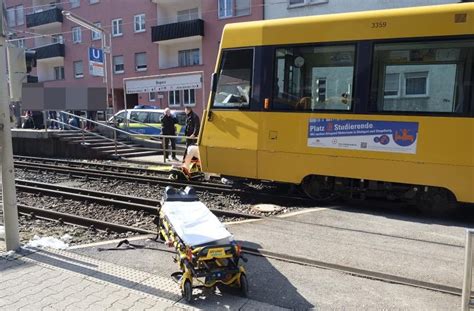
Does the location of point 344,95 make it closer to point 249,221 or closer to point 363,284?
point 249,221

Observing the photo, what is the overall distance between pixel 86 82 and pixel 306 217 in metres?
35.4

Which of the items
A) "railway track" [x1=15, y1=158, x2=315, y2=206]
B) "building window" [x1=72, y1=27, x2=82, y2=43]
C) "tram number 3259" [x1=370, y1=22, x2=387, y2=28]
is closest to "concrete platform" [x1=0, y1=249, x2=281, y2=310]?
"railway track" [x1=15, y1=158, x2=315, y2=206]

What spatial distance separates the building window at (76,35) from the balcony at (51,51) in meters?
1.50

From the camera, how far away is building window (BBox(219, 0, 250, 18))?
89.5 ft

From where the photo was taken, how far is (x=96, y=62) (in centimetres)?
2142

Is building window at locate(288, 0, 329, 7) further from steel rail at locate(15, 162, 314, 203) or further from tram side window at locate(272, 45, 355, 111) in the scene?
tram side window at locate(272, 45, 355, 111)

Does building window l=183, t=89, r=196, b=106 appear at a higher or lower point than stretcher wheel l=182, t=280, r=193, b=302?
higher

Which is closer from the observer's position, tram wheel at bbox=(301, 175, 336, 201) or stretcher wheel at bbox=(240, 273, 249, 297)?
stretcher wheel at bbox=(240, 273, 249, 297)

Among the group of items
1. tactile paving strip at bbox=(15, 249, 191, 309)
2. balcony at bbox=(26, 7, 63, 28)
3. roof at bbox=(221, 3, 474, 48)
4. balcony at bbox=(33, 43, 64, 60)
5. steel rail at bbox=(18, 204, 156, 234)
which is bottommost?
steel rail at bbox=(18, 204, 156, 234)

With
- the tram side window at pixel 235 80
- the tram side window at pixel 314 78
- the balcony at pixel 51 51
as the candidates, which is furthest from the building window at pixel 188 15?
the tram side window at pixel 314 78

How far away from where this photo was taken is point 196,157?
1018 centimetres

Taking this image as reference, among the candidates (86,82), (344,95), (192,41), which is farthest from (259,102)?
(86,82)

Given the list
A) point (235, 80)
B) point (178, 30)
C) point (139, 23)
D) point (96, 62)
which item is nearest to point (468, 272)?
point (235, 80)

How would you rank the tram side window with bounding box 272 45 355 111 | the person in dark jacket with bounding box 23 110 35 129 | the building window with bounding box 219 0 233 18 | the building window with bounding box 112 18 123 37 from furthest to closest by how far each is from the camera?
the building window with bounding box 112 18 123 37 → the building window with bounding box 219 0 233 18 → the person in dark jacket with bounding box 23 110 35 129 → the tram side window with bounding box 272 45 355 111
